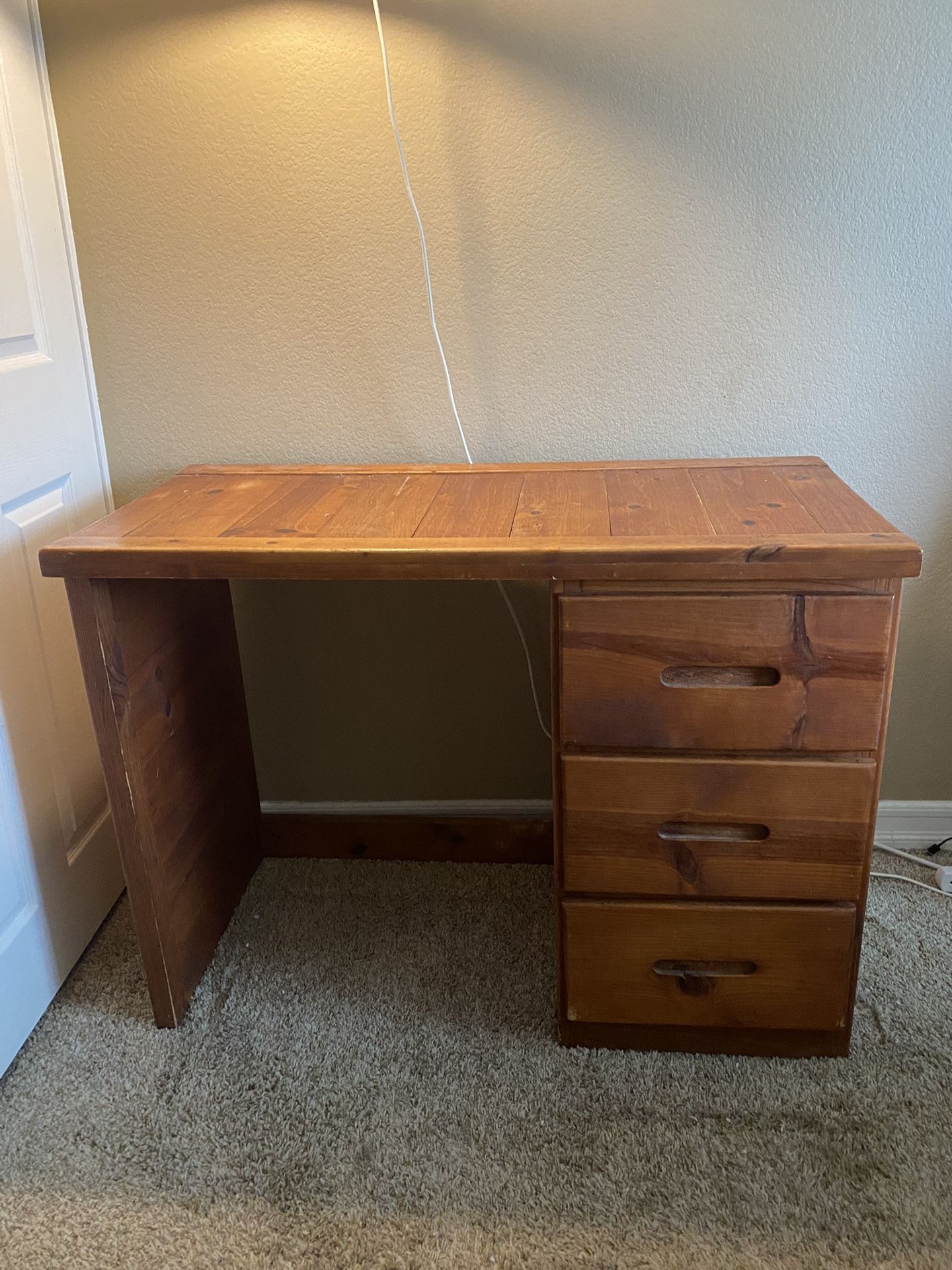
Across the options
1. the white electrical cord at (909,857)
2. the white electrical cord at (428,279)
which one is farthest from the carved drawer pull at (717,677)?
the white electrical cord at (909,857)

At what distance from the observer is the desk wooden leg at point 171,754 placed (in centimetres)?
122

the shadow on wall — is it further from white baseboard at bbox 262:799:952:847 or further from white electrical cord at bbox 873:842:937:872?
white electrical cord at bbox 873:842:937:872

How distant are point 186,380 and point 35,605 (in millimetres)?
447

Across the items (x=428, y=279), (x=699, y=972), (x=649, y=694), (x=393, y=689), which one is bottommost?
(x=699, y=972)

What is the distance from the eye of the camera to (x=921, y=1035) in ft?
4.33

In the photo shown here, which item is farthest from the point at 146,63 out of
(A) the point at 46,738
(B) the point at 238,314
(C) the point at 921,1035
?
(C) the point at 921,1035

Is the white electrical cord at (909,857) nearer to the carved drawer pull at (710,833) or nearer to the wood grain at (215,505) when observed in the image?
the carved drawer pull at (710,833)

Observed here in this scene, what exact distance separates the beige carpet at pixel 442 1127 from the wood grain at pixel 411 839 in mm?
202

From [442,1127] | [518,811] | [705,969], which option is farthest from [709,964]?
[518,811]

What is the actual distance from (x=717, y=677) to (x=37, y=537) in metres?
0.99

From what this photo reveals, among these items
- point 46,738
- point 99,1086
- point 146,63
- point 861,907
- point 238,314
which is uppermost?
point 146,63

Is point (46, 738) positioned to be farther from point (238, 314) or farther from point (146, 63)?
point (146, 63)

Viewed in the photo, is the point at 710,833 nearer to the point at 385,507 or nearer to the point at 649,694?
the point at 649,694

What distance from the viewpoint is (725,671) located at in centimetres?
112
